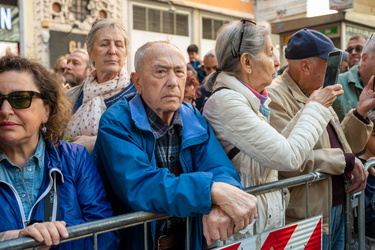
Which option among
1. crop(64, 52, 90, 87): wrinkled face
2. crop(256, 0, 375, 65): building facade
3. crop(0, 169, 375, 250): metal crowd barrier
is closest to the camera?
crop(0, 169, 375, 250): metal crowd barrier

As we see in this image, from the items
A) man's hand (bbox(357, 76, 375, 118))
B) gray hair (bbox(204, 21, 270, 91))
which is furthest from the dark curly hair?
man's hand (bbox(357, 76, 375, 118))

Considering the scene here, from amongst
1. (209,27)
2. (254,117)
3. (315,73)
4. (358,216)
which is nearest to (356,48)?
(315,73)

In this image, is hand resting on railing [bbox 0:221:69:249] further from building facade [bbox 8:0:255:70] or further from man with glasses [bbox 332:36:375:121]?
building facade [bbox 8:0:255:70]

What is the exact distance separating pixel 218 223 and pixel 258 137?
1.71ft

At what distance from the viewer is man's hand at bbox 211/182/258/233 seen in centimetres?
183

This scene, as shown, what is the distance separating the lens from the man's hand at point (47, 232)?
5.19 ft

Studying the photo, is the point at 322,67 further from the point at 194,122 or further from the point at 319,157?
the point at 194,122

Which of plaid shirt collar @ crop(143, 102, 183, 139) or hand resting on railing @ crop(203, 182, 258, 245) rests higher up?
plaid shirt collar @ crop(143, 102, 183, 139)

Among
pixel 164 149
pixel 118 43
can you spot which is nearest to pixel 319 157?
pixel 164 149

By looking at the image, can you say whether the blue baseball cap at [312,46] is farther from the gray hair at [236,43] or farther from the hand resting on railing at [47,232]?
the hand resting on railing at [47,232]

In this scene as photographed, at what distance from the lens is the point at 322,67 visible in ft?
9.28

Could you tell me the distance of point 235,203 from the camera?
1.85 m

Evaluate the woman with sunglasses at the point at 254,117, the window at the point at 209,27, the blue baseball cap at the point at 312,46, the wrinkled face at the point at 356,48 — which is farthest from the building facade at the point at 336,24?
the window at the point at 209,27

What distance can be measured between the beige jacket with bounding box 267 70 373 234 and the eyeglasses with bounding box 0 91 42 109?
1405 millimetres
